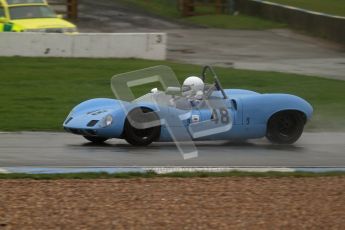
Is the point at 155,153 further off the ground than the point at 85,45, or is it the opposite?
the point at 85,45

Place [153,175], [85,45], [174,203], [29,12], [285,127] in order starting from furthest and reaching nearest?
[29,12], [85,45], [285,127], [153,175], [174,203]

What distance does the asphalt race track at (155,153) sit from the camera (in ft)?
38.6

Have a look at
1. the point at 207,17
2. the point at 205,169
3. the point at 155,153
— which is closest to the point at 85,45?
the point at 155,153

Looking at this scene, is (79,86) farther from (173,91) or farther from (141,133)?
(141,133)

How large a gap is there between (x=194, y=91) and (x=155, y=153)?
130 cm

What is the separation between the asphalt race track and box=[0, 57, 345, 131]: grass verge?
132 cm

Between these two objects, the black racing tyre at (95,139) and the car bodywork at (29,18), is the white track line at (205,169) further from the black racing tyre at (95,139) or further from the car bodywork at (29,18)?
the car bodywork at (29,18)

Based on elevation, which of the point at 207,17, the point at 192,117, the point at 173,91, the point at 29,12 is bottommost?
the point at 192,117

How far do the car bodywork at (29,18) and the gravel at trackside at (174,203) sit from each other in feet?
52.4

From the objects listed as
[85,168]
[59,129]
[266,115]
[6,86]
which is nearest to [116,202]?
[85,168]

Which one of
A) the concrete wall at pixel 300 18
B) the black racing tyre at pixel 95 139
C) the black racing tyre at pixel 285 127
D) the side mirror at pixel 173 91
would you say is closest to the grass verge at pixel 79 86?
the black racing tyre at pixel 95 139

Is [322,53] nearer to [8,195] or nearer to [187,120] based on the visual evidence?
[187,120]

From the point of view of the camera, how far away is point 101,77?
67.3 feet

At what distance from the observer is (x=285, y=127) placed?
13.6 m
